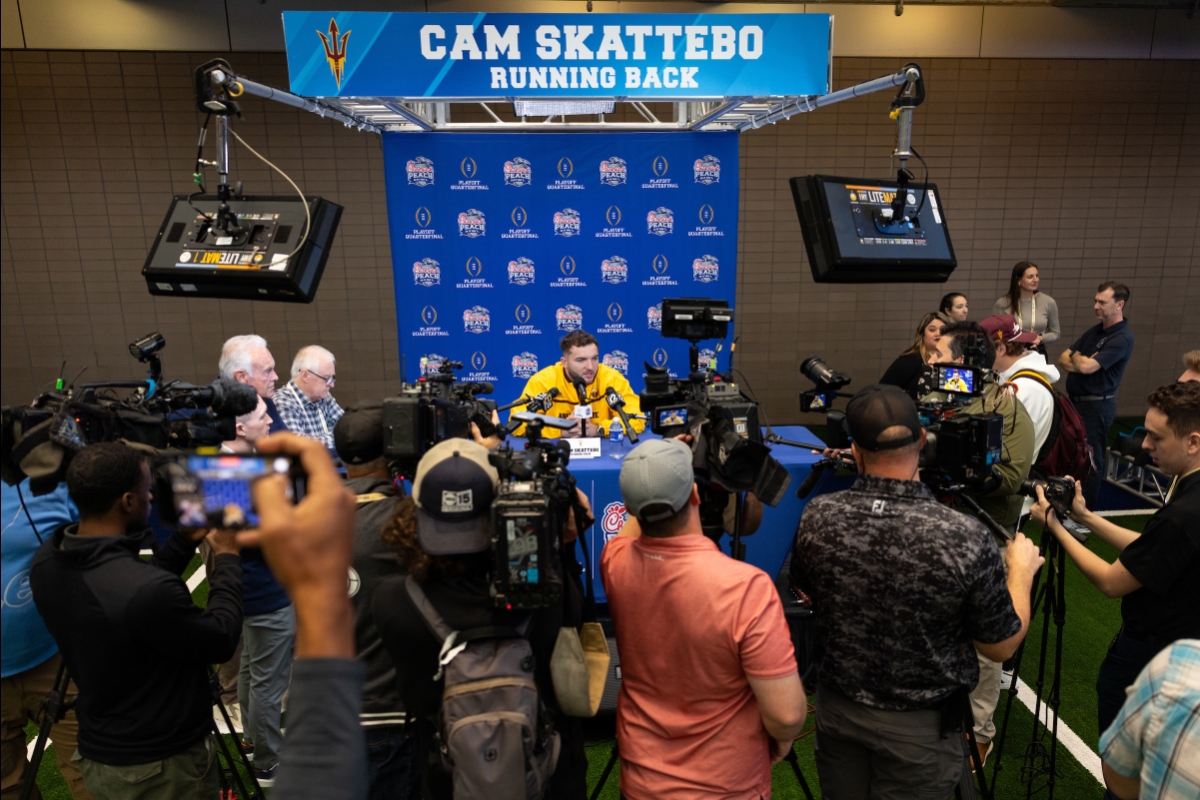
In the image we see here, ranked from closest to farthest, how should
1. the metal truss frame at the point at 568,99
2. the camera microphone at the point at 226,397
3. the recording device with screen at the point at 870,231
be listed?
the camera microphone at the point at 226,397 → the recording device with screen at the point at 870,231 → the metal truss frame at the point at 568,99

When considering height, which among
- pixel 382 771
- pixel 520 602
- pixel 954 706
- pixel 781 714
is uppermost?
pixel 520 602

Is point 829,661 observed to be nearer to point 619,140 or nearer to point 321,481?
point 321,481

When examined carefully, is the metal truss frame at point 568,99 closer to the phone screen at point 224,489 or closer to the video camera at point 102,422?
the video camera at point 102,422

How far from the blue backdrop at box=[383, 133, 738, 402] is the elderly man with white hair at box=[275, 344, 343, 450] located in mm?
1543

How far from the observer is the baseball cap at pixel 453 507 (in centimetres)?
145

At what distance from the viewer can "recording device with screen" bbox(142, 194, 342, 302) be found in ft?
8.64

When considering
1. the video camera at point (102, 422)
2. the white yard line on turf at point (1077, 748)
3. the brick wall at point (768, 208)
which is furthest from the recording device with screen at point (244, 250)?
the brick wall at point (768, 208)

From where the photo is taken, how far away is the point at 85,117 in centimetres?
649

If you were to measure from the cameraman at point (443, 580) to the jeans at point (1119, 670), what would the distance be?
1762 millimetres

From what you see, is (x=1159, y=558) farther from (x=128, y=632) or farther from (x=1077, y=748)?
(x=128, y=632)

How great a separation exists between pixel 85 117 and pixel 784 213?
6.58 meters

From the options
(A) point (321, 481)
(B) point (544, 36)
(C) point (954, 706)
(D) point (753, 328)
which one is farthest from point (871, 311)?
(A) point (321, 481)

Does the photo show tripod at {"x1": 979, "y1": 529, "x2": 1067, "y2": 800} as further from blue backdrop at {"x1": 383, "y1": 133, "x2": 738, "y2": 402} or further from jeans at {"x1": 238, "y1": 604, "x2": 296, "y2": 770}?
blue backdrop at {"x1": 383, "y1": 133, "x2": 738, "y2": 402}

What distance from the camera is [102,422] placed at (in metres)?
2.14
